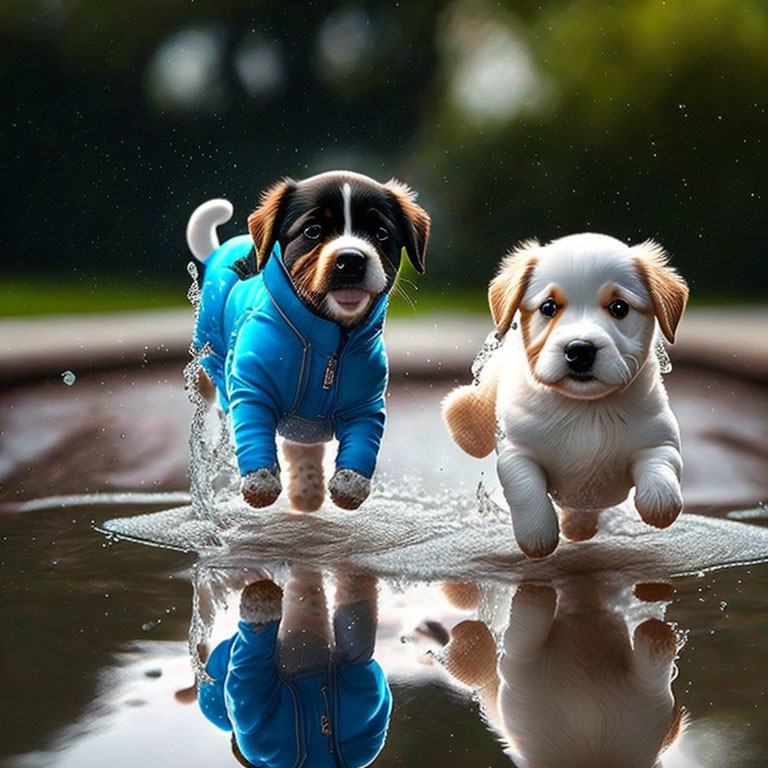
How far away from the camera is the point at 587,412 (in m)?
2.59

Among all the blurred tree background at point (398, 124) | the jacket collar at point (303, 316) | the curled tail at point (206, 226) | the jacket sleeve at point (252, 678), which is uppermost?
the blurred tree background at point (398, 124)

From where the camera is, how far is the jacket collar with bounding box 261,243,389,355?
9.05 feet

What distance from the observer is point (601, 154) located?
537 cm

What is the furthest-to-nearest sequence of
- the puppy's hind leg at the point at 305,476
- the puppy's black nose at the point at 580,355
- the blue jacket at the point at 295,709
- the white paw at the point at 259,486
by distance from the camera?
the puppy's hind leg at the point at 305,476 < the white paw at the point at 259,486 < the puppy's black nose at the point at 580,355 < the blue jacket at the point at 295,709

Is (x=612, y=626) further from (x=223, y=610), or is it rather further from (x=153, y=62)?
(x=153, y=62)

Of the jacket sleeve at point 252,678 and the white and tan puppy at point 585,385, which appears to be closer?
the jacket sleeve at point 252,678

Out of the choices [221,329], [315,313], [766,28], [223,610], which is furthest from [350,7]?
[223,610]

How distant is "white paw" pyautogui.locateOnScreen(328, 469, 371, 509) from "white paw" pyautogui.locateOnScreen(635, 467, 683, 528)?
58 cm

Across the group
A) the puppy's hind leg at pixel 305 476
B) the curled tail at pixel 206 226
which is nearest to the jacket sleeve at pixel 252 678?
the puppy's hind leg at pixel 305 476

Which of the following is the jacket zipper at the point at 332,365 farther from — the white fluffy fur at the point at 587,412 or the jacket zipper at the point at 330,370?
the white fluffy fur at the point at 587,412

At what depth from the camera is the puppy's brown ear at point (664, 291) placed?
254 centimetres

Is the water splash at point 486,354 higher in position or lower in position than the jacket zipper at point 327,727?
higher

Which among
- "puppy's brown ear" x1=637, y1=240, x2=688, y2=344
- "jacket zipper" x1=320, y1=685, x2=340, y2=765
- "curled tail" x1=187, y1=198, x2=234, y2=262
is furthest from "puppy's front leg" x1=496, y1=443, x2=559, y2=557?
"curled tail" x1=187, y1=198, x2=234, y2=262

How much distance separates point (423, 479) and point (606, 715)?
6.10 feet
